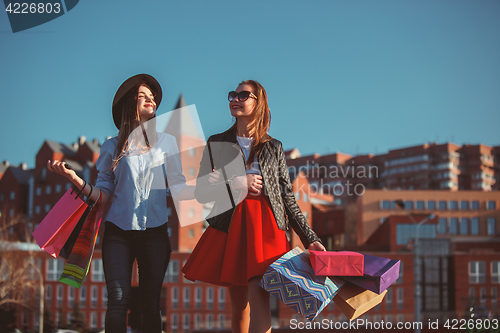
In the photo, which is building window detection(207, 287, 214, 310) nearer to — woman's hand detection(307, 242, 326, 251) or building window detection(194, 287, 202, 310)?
building window detection(194, 287, 202, 310)

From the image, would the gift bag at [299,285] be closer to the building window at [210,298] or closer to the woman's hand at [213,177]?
the woman's hand at [213,177]

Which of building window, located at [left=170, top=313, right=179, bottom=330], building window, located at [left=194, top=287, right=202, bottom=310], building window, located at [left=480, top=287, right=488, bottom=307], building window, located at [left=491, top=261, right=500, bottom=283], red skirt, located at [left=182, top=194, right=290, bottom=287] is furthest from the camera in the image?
building window, located at [left=491, top=261, right=500, bottom=283]

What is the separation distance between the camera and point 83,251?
3381mm

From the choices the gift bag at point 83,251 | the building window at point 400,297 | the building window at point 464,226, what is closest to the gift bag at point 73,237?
the gift bag at point 83,251

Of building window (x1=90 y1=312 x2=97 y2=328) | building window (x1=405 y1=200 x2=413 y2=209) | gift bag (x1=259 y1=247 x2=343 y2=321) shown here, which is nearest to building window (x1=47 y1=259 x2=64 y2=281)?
building window (x1=90 y1=312 x2=97 y2=328)

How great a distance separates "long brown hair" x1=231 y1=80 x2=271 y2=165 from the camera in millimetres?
3660

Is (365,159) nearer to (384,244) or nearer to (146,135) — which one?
(384,244)

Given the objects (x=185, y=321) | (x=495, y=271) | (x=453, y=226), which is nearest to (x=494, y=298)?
(x=495, y=271)

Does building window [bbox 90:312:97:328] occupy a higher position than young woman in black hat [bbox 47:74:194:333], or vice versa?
young woman in black hat [bbox 47:74:194:333]

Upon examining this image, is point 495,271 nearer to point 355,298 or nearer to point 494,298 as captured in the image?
point 494,298

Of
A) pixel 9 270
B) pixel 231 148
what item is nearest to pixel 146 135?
pixel 231 148

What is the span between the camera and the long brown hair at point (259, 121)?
3.66 m

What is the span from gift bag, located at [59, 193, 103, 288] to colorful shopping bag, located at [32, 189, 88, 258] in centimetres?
9

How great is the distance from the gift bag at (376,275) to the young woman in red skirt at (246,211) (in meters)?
0.34
